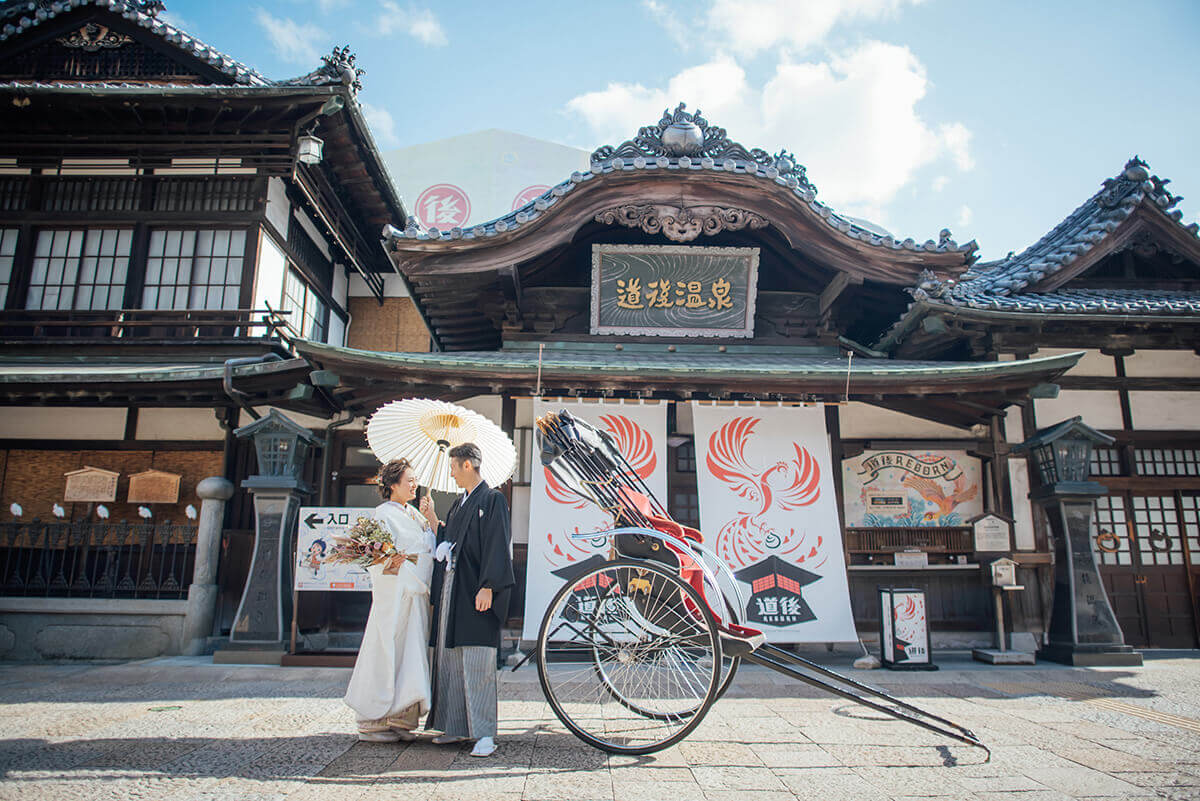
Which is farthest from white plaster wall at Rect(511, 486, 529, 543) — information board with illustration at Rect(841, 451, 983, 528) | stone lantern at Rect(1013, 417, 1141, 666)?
stone lantern at Rect(1013, 417, 1141, 666)

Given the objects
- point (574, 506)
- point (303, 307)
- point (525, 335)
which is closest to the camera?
point (574, 506)

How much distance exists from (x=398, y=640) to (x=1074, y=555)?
7.76m

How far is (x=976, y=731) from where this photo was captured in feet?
15.6

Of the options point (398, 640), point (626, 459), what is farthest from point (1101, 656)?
point (398, 640)

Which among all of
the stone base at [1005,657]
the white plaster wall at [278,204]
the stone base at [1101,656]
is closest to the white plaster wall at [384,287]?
the white plaster wall at [278,204]

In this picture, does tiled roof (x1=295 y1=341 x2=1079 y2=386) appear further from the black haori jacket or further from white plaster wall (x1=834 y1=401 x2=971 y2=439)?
the black haori jacket

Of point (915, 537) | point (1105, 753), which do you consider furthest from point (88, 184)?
point (1105, 753)

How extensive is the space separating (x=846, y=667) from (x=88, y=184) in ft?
45.0

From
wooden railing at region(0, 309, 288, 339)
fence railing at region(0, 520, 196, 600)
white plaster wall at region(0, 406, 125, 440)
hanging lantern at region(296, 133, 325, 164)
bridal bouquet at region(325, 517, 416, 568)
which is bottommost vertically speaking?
fence railing at region(0, 520, 196, 600)

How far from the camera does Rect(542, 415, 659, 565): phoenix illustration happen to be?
766cm

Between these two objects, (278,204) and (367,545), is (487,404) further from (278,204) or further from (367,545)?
(278,204)

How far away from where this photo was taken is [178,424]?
32.3 ft

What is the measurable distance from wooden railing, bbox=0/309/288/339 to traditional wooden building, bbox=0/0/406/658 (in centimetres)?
3

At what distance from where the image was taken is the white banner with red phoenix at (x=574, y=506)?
750 cm
